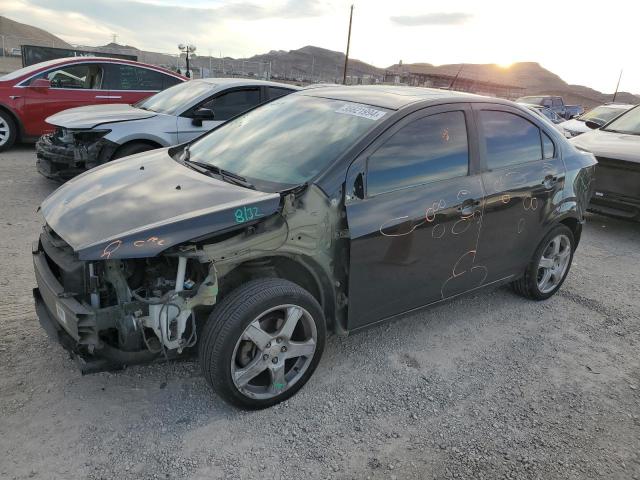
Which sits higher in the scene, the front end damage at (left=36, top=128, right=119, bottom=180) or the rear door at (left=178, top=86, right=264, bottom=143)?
the rear door at (left=178, top=86, right=264, bottom=143)

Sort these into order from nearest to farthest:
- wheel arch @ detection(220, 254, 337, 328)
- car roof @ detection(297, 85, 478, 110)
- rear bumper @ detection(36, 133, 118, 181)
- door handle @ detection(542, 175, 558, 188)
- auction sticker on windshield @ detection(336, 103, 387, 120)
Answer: wheel arch @ detection(220, 254, 337, 328), auction sticker on windshield @ detection(336, 103, 387, 120), car roof @ detection(297, 85, 478, 110), door handle @ detection(542, 175, 558, 188), rear bumper @ detection(36, 133, 118, 181)

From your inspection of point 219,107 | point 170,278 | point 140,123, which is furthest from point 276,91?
point 170,278

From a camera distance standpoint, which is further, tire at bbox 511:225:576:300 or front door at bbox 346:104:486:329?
tire at bbox 511:225:576:300

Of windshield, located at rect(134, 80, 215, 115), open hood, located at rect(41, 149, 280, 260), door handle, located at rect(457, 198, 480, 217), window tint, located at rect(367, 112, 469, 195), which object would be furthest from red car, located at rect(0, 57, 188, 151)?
door handle, located at rect(457, 198, 480, 217)

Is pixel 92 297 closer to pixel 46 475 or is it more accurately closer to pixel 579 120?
pixel 46 475

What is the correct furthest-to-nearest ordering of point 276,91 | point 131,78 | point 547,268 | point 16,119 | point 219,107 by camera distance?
point 131,78, point 16,119, point 276,91, point 219,107, point 547,268

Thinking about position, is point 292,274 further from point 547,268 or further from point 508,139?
point 547,268

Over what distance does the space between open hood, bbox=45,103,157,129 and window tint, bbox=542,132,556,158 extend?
4.88 metres

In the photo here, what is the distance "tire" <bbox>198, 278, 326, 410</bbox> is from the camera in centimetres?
254

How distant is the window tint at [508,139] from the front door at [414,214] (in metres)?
0.19

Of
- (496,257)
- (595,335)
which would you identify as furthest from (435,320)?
(595,335)

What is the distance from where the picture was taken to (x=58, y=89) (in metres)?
8.42

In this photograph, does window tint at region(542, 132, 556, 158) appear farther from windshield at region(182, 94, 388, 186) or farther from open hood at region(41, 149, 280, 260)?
open hood at region(41, 149, 280, 260)

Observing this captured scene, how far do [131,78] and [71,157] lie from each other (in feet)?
10.8
